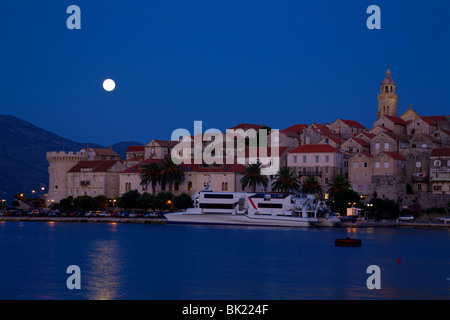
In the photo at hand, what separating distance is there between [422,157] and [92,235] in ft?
144

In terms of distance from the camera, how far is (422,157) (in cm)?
9444

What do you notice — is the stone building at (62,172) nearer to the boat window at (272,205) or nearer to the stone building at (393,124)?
the boat window at (272,205)

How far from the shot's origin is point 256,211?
289ft

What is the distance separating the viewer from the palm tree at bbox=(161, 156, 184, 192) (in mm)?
104188

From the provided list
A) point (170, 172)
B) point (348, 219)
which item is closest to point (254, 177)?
point (170, 172)

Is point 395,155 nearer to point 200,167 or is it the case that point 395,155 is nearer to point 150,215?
point 200,167

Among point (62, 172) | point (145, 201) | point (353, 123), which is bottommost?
point (145, 201)

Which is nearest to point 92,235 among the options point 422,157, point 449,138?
point 422,157

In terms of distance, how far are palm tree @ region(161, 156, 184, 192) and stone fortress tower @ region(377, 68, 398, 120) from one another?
3601cm

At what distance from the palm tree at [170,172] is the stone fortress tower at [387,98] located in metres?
36.0

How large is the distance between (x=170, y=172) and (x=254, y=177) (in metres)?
12.6

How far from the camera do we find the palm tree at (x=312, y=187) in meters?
95.6

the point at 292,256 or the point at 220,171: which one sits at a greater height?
the point at 220,171
